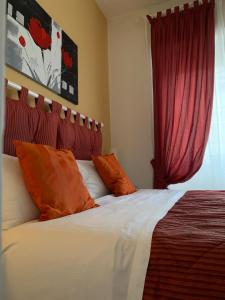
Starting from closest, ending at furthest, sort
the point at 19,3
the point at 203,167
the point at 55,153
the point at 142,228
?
the point at 142,228
the point at 55,153
the point at 19,3
the point at 203,167

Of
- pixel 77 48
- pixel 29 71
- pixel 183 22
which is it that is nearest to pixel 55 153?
pixel 29 71

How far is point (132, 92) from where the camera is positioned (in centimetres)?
287

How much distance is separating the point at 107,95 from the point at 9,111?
5.76 ft

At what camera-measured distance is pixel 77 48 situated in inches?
88.6

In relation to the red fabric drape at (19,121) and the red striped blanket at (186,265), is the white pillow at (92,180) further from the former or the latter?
the red striped blanket at (186,265)

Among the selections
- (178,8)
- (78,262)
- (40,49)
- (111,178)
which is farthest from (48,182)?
(178,8)

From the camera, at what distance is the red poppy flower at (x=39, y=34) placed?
5.18 feet

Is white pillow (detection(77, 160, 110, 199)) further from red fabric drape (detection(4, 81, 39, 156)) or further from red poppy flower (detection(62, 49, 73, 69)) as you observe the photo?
red poppy flower (detection(62, 49, 73, 69))

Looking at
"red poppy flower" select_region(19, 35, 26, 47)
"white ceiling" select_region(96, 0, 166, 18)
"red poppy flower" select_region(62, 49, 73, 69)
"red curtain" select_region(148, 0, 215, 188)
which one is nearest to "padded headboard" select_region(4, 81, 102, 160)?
"red poppy flower" select_region(19, 35, 26, 47)

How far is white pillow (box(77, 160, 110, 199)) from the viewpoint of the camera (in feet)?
5.44

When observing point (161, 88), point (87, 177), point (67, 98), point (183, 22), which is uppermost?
point (183, 22)

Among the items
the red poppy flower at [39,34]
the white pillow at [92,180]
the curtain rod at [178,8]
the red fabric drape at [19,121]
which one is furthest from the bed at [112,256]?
the curtain rod at [178,8]

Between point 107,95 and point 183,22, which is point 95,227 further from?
point 183,22

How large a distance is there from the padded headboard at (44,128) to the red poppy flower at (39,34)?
1.25 ft
